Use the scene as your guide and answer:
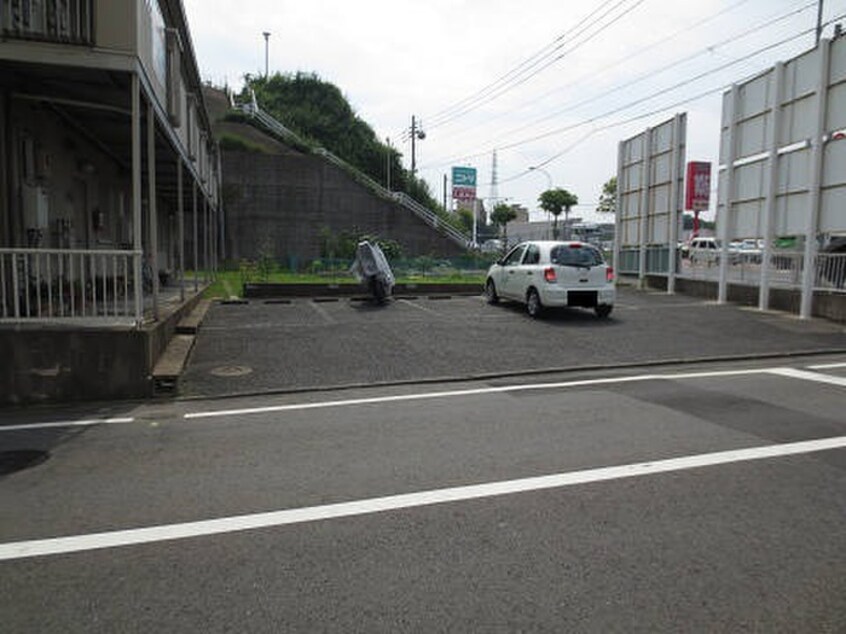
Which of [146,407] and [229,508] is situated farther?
[146,407]

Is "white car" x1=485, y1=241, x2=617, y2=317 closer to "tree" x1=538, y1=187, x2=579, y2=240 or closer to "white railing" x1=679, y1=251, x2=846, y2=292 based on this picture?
"white railing" x1=679, y1=251, x2=846, y2=292

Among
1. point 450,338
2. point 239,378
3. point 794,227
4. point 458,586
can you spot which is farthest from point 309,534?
point 794,227

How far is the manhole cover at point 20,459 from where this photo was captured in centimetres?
485

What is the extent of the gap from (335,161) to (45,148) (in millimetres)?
29335

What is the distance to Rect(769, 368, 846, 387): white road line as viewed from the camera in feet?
26.3

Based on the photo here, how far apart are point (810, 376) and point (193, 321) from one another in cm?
974

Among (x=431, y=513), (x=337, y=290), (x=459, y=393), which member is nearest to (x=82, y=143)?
(x=337, y=290)

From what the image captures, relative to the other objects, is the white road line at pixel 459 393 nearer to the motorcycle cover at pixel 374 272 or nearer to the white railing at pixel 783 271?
the white railing at pixel 783 271

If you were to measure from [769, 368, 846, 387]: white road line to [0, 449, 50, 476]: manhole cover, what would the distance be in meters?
8.36

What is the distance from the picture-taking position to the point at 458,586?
3.13 metres

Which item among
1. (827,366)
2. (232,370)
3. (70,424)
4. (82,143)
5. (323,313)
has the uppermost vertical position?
(82,143)

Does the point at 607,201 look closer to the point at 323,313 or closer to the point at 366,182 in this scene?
the point at 366,182

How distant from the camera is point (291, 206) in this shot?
38.0 meters

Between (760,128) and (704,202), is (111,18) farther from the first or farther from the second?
(704,202)
